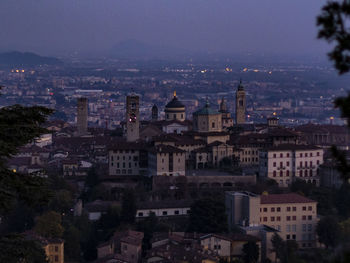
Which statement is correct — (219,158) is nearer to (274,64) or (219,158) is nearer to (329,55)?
(329,55)

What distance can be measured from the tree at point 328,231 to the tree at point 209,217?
92.3 inches

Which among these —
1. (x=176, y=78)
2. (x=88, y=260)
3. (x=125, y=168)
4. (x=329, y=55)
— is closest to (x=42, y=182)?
(x=329, y=55)

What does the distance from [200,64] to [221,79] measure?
2223cm

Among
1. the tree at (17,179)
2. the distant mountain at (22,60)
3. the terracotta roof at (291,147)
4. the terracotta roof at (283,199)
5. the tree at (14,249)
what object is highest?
the tree at (17,179)

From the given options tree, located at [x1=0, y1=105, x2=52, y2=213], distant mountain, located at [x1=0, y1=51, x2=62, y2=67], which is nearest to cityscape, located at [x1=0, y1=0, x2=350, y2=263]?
tree, located at [x1=0, y1=105, x2=52, y2=213]

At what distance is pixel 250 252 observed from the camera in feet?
78.6

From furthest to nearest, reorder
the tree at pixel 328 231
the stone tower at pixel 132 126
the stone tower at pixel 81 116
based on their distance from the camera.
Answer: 1. the stone tower at pixel 81 116
2. the stone tower at pixel 132 126
3. the tree at pixel 328 231

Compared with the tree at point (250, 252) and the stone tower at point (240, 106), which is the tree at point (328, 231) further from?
the stone tower at point (240, 106)

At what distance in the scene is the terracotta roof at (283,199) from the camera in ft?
90.2

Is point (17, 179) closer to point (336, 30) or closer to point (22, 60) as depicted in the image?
point (336, 30)

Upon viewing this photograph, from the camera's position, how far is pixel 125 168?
34094mm

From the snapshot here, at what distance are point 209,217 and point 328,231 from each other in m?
2.91

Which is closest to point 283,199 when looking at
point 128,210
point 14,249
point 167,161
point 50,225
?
point 128,210

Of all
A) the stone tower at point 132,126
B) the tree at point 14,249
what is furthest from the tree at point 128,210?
the tree at point 14,249
